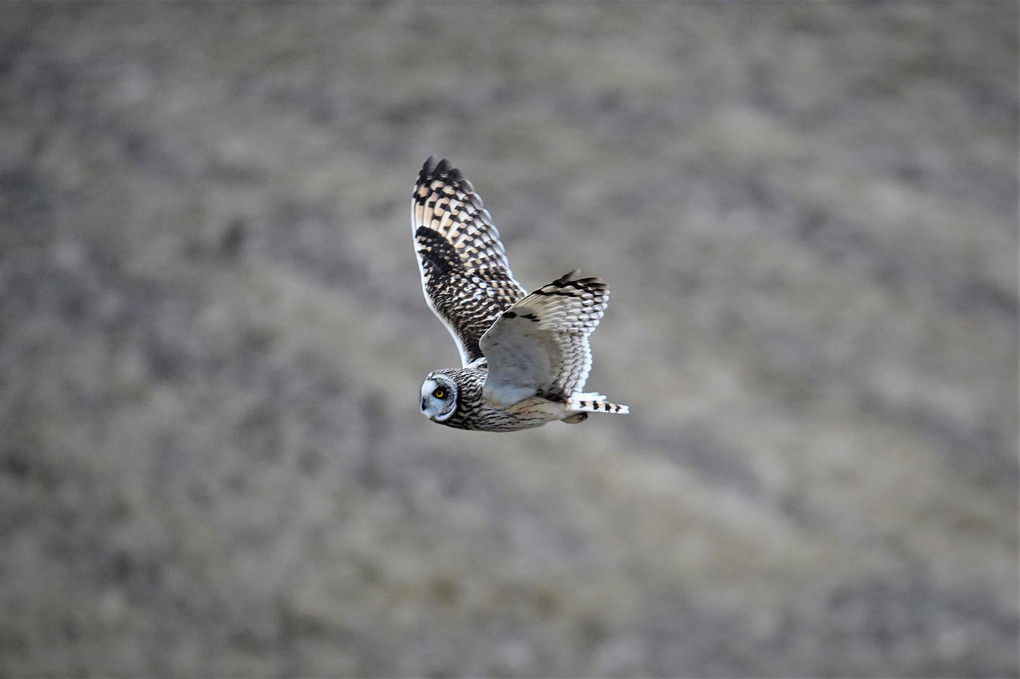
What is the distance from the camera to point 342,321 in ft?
14.8

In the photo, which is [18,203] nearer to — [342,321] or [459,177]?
[342,321]

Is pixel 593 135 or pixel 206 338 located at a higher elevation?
pixel 593 135

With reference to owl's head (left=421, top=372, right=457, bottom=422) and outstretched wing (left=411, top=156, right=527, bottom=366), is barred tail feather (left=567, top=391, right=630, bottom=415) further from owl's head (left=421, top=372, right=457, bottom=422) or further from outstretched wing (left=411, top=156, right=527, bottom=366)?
outstretched wing (left=411, top=156, right=527, bottom=366)

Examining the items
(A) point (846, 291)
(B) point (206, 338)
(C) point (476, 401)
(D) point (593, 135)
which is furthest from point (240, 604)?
(C) point (476, 401)

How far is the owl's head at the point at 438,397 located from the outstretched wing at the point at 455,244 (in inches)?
13.5

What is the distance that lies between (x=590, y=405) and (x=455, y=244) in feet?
1.76

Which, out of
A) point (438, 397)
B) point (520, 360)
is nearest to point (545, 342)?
point (520, 360)

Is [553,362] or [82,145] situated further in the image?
[82,145]

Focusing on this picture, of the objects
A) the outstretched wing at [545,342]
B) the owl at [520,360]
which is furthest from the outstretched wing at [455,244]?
the outstretched wing at [545,342]

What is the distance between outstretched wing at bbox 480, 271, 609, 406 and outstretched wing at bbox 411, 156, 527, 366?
342 millimetres

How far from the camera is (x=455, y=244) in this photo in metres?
1.55

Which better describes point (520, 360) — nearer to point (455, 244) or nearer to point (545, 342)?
point (545, 342)

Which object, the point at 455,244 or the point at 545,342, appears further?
the point at 455,244

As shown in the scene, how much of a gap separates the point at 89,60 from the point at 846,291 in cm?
397
